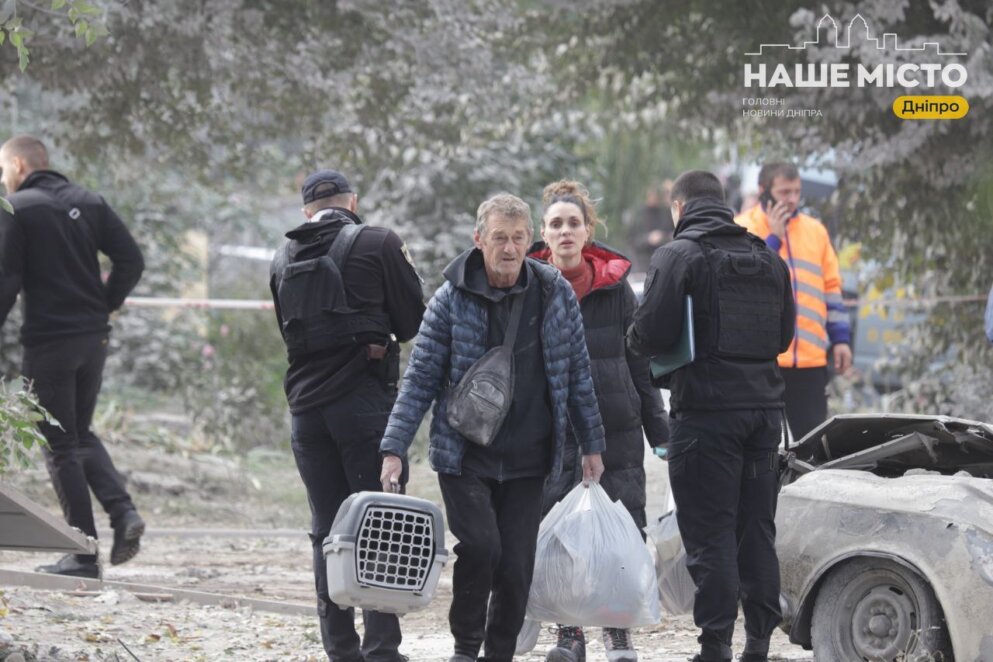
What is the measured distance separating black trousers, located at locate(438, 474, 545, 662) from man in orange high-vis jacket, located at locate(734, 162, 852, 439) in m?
2.87

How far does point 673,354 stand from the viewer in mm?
6340

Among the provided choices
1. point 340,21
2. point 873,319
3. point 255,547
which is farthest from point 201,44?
point 873,319

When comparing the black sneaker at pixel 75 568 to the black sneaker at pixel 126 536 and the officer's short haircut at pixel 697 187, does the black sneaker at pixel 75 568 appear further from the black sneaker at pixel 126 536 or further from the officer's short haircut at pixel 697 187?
the officer's short haircut at pixel 697 187

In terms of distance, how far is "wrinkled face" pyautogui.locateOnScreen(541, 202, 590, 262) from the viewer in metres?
6.88

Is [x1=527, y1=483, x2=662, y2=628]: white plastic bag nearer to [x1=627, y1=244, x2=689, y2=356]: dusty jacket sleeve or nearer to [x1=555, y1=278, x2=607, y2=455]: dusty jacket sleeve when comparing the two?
[x1=555, y1=278, x2=607, y2=455]: dusty jacket sleeve

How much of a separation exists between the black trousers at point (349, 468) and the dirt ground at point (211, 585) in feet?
2.25

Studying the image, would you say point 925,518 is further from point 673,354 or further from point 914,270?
point 914,270

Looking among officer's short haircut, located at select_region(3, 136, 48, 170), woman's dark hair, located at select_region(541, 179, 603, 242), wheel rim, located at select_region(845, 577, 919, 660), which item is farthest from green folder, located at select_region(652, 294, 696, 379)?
officer's short haircut, located at select_region(3, 136, 48, 170)

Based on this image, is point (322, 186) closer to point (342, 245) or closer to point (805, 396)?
point (342, 245)

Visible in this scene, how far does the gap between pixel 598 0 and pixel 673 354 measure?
15.4ft

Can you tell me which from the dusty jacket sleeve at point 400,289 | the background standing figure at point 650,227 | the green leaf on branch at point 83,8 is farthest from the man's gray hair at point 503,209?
the background standing figure at point 650,227

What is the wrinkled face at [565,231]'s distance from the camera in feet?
22.6

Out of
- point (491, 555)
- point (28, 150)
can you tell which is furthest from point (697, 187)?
point (28, 150)

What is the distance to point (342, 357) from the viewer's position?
20.6 ft
